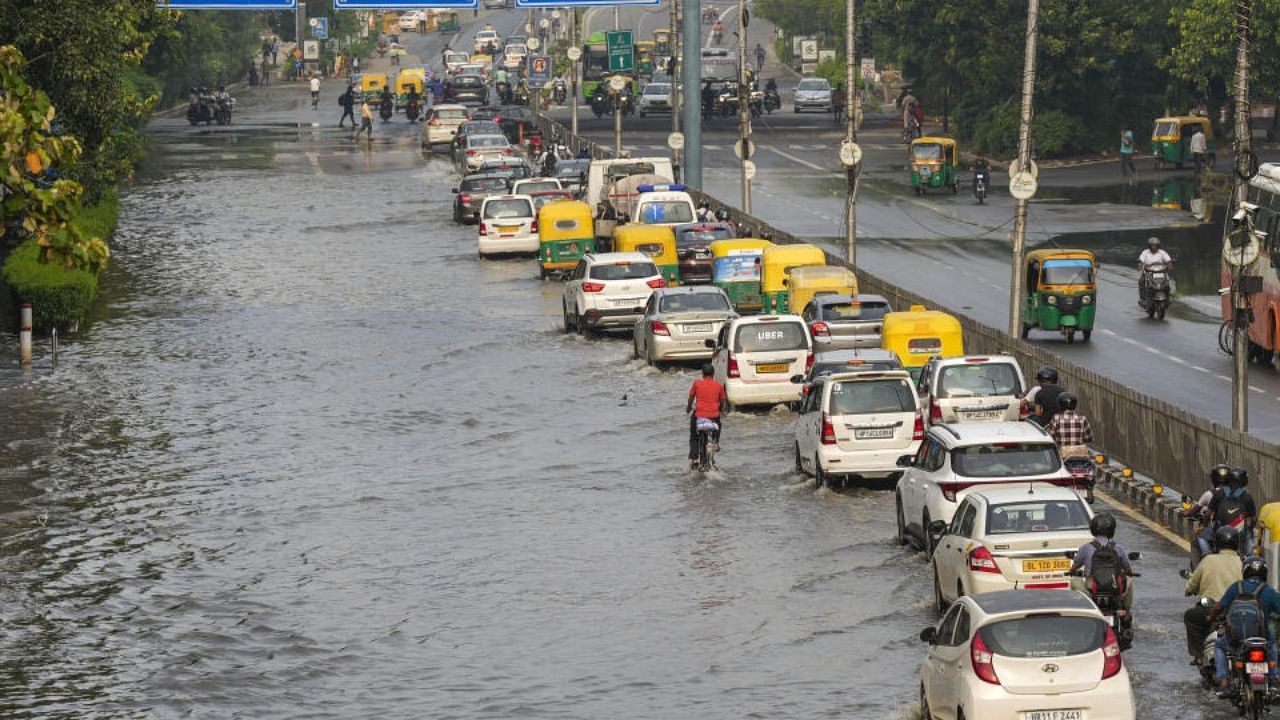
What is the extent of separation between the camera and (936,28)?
90500mm

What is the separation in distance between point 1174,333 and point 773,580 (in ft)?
74.2

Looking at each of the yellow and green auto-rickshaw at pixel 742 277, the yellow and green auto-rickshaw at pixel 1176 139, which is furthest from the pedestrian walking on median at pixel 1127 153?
the yellow and green auto-rickshaw at pixel 742 277

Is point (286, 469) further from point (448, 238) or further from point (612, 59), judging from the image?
point (612, 59)

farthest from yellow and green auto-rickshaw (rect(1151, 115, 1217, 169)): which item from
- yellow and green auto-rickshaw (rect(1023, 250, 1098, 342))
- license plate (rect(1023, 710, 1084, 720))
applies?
license plate (rect(1023, 710, 1084, 720))

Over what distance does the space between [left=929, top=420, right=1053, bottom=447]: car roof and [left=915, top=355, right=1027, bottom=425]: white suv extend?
16.9ft

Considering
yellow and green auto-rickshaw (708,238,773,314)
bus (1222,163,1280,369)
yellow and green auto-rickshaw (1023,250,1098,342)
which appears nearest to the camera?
bus (1222,163,1280,369)

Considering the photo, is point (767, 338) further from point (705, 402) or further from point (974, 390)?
point (974, 390)

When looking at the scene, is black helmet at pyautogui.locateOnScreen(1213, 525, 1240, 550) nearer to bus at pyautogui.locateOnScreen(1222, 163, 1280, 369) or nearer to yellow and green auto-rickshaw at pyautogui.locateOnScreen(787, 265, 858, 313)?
bus at pyautogui.locateOnScreen(1222, 163, 1280, 369)

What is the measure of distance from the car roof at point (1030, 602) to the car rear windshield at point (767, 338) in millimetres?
18491

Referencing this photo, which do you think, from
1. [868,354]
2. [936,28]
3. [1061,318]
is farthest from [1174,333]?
[936,28]

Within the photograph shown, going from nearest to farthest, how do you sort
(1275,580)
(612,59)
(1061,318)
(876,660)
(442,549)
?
(1275,580) → (876,660) → (442,549) → (1061,318) → (612,59)

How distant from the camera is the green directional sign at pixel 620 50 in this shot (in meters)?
97.1

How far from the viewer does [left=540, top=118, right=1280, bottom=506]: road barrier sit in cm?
2412

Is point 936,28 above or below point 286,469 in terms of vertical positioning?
above
